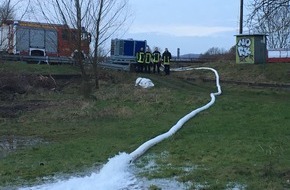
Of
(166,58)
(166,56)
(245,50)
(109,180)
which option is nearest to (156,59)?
(166,58)

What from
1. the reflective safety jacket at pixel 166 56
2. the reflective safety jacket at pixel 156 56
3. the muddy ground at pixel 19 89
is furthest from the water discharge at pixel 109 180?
the reflective safety jacket at pixel 156 56

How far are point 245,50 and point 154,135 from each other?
22611mm

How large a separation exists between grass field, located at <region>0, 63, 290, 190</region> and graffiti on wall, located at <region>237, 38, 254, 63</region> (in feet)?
31.2

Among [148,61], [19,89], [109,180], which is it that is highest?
[148,61]

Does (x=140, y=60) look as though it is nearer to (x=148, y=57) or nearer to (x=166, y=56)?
(x=148, y=57)

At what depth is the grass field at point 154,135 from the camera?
7.14 meters

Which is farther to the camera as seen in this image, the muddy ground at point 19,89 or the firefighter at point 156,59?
the firefighter at point 156,59

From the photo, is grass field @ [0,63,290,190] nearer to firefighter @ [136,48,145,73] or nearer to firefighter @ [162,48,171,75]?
firefighter @ [162,48,171,75]

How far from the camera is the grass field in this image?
7.14 meters

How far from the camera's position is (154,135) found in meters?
11.1

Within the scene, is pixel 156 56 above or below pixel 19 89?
above

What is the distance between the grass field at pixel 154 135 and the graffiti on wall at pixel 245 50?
9.51m

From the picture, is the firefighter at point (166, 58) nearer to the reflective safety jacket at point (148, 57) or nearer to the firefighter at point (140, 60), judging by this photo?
the reflective safety jacket at point (148, 57)

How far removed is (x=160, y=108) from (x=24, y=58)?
63.4 ft
